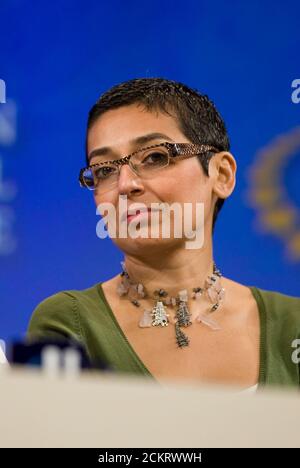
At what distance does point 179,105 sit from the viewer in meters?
1.78

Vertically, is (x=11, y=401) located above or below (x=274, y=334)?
below

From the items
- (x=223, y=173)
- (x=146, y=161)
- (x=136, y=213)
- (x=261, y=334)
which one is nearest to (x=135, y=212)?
(x=136, y=213)

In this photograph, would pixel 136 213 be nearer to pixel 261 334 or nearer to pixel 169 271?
pixel 169 271

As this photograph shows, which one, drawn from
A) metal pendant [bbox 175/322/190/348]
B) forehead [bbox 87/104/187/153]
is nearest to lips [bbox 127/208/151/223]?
forehead [bbox 87/104/187/153]

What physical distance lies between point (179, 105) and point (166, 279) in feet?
1.18

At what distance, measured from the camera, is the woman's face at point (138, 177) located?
1739 millimetres

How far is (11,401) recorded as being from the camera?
1.59 metres

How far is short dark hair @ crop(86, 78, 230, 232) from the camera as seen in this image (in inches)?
69.5

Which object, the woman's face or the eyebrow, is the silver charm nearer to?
the woman's face

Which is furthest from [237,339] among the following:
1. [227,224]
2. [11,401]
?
[11,401]

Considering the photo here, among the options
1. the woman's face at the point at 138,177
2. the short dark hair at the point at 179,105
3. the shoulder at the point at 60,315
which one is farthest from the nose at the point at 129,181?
the shoulder at the point at 60,315

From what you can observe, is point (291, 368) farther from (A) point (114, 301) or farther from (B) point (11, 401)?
(B) point (11, 401)

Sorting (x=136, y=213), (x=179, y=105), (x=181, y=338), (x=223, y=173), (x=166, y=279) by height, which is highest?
(x=179, y=105)

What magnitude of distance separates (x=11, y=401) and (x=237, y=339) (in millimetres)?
493
